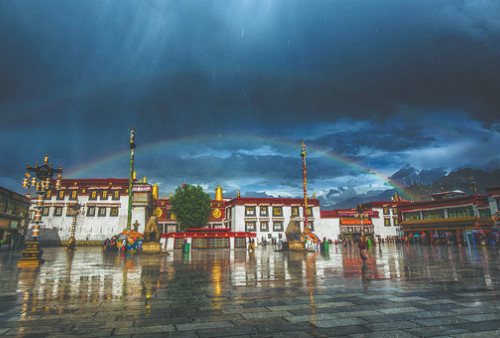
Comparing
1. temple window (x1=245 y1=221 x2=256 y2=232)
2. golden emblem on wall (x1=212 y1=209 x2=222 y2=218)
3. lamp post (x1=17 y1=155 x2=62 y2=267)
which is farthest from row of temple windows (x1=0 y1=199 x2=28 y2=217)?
temple window (x1=245 y1=221 x2=256 y2=232)

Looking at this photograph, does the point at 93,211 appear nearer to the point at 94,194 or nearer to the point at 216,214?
the point at 94,194

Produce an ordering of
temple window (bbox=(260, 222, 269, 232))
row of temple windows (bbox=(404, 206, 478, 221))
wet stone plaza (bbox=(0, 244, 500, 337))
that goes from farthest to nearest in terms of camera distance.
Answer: temple window (bbox=(260, 222, 269, 232)), row of temple windows (bbox=(404, 206, 478, 221)), wet stone plaza (bbox=(0, 244, 500, 337))

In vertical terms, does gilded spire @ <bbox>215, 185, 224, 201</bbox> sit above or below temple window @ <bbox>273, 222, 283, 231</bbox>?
above

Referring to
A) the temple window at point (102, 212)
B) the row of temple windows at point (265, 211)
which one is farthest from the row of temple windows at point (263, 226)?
the temple window at point (102, 212)

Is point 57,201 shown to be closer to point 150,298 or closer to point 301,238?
point 301,238

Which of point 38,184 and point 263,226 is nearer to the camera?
point 38,184

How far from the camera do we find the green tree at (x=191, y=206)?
2020 inches

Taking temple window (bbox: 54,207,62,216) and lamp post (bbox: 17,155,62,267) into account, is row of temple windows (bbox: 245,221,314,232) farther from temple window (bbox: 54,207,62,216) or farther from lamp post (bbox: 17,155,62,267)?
lamp post (bbox: 17,155,62,267)

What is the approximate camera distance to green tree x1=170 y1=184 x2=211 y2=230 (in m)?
51.3

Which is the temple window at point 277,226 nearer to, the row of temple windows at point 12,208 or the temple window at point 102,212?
the temple window at point 102,212

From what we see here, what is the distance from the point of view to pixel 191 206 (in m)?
51.3

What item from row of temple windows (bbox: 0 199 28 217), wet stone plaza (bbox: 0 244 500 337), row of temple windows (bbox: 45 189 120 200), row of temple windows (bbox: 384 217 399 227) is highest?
row of temple windows (bbox: 45 189 120 200)

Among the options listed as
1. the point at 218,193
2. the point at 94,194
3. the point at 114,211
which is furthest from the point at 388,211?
the point at 94,194

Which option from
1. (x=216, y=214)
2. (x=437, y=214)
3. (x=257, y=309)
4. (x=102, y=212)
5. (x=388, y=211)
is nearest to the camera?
(x=257, y=309)
